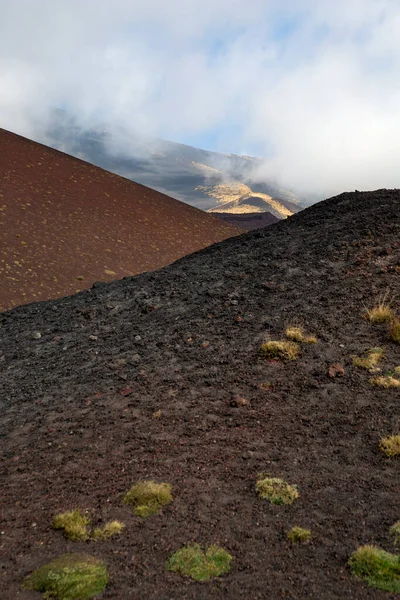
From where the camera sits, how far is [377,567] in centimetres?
573

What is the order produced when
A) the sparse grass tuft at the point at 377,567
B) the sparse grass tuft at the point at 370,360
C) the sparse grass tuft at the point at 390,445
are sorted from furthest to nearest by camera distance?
the sparse grass tuft at the point at 370,360 < the sparse grass tuft at the point at 390,445 < the sparse grass tuft at the point at 377,567

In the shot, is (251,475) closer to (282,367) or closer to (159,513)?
(159,513)

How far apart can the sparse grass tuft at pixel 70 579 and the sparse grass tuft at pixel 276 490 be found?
2.49 m

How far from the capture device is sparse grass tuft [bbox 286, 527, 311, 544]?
6297 millimetres

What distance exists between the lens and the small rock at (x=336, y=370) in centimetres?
1031

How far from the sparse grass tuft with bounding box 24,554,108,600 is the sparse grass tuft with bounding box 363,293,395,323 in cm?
856

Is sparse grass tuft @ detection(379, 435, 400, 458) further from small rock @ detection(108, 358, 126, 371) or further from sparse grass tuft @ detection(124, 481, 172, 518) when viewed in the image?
small rock @ detection(108, 358, 126, 371)

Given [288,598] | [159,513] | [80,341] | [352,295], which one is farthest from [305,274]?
[288,598]

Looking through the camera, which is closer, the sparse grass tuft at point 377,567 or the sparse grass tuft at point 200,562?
the sparse grass tuft at point 377,567

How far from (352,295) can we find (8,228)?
22.7 m

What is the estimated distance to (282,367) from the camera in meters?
10.9

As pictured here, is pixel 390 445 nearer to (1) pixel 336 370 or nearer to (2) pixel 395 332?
(1) pixel 336 370

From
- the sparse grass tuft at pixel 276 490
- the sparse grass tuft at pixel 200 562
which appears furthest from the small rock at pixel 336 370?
the sparse grass tuft at pixel 200 562

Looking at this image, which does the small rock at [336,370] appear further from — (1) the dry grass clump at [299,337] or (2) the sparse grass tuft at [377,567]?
(2) the sparse grass tuft at [377,567]
